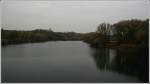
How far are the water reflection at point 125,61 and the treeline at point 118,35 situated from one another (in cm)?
10

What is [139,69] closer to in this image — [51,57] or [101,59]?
[101,59]

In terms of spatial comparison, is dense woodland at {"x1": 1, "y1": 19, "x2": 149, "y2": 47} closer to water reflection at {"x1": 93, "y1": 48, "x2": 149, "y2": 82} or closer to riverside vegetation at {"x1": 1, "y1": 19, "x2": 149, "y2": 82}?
riverside vegetation at {"x1": 1, "y1": 19, "x2": 149, "y2": 82}

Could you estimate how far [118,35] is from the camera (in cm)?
205

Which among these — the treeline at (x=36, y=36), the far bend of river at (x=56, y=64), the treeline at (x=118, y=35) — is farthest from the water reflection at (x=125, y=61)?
the treeline at (x=36, y=36)

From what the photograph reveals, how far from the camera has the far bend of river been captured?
1.87 m

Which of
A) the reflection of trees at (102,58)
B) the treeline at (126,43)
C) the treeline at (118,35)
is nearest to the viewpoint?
the treeline at (126,43)

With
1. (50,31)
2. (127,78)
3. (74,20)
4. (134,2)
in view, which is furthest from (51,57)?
(134,2)

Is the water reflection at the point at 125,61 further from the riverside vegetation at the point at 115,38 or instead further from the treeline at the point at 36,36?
the treeline at the point at 36,36

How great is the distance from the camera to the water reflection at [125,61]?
71.8 inches

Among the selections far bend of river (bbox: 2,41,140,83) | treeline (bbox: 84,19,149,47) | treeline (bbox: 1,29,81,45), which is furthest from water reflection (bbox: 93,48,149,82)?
treeline (bbox: 1,29,81,45)

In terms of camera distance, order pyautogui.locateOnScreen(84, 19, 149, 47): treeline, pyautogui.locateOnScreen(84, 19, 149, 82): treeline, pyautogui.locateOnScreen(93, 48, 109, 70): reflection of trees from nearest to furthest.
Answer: pyautogui.locateOnScreen(84, 19, 149, 82): treeline → pyautogui.locateOnScreen(84, 19, 149, 47): treeline → pyautogui.locateOnScreen(93, 48, 109, 70): reflection of trees

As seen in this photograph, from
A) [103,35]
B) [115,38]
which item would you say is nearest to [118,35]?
[115,38]

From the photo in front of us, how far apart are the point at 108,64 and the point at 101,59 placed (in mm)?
219

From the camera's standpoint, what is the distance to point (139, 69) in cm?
193
